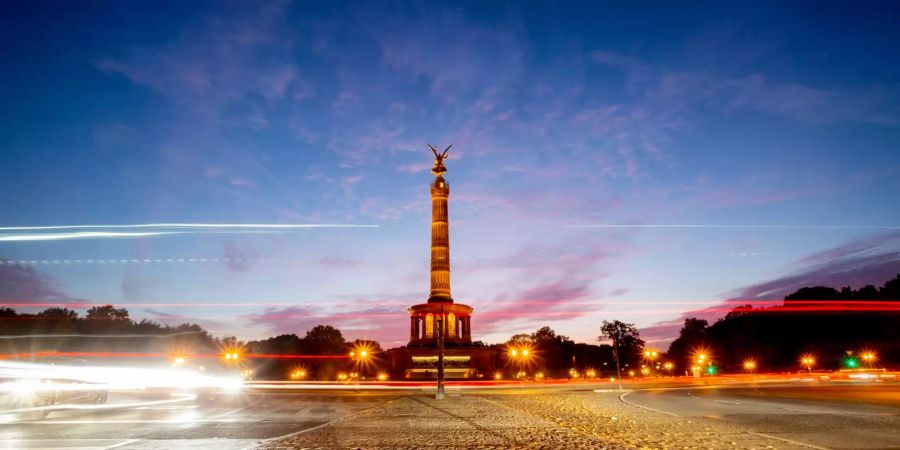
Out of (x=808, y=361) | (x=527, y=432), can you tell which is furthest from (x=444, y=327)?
(x=527, y=432)

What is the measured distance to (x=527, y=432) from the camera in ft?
39.1

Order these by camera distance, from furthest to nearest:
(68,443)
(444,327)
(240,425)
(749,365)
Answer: (749,365) < (444,327) < (240,425) < (68,443)

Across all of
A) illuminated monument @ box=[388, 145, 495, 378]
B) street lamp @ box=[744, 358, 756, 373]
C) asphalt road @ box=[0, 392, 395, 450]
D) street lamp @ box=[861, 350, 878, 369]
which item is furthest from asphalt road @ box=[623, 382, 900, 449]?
street lamp @ box=[744, 358, 756, 373]

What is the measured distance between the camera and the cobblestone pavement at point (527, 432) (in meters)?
10.0

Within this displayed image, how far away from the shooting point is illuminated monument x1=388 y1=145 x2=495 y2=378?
61219 mm

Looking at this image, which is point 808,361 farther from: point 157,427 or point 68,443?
point 68,443

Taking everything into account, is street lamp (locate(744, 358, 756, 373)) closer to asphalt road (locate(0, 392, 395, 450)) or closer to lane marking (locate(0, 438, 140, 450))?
asphalt road (locate(0, 392, 395, 450))

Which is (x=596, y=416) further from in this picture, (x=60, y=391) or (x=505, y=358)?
(x=505, y=358)

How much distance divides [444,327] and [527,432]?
5731 centimetres

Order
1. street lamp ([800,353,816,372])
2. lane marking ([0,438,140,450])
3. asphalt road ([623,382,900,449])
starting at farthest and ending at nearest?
1. street lamp ([800,353,816,372])
2. asphalt road ([623,382,900,449])
3. lane marking ([0,438,140,450])

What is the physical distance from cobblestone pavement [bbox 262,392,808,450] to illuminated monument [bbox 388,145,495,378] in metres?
42.0

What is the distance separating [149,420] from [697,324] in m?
157

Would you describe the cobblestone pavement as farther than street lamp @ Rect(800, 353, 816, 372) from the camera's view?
No

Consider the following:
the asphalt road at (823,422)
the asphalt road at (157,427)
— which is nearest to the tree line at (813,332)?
the asphalt road at (823,422)
